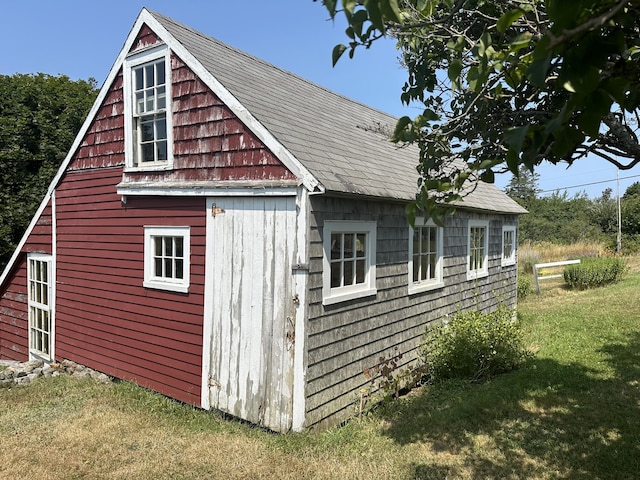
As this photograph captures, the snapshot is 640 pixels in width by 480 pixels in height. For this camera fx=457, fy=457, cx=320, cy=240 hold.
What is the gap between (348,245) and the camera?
6.41 m

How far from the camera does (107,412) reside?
6547mm

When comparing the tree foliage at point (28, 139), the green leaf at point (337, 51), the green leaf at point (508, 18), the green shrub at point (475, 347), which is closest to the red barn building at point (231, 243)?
the green shrub at point (475, 347)

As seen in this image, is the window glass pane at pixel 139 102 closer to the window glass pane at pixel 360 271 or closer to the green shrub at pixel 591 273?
the window glass pane at pixel 360 271

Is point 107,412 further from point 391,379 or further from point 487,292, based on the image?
point 487,292

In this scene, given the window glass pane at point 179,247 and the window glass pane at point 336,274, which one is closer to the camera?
the window glass pane at point 336,274

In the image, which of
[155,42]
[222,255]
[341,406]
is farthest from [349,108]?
[341,406]

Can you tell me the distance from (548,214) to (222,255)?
163ft

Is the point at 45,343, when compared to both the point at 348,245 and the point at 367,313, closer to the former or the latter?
the point at 367,313

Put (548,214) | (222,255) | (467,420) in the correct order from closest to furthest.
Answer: (467,420) < (222,255) < (548,214)

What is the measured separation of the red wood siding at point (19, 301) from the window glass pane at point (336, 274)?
265 inches

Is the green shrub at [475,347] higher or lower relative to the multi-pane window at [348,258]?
lower

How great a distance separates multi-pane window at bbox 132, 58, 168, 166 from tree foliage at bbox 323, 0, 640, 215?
4.45 m

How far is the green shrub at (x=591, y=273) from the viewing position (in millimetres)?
16641

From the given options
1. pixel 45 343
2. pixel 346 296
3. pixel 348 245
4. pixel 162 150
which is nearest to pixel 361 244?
pixel 348 245
